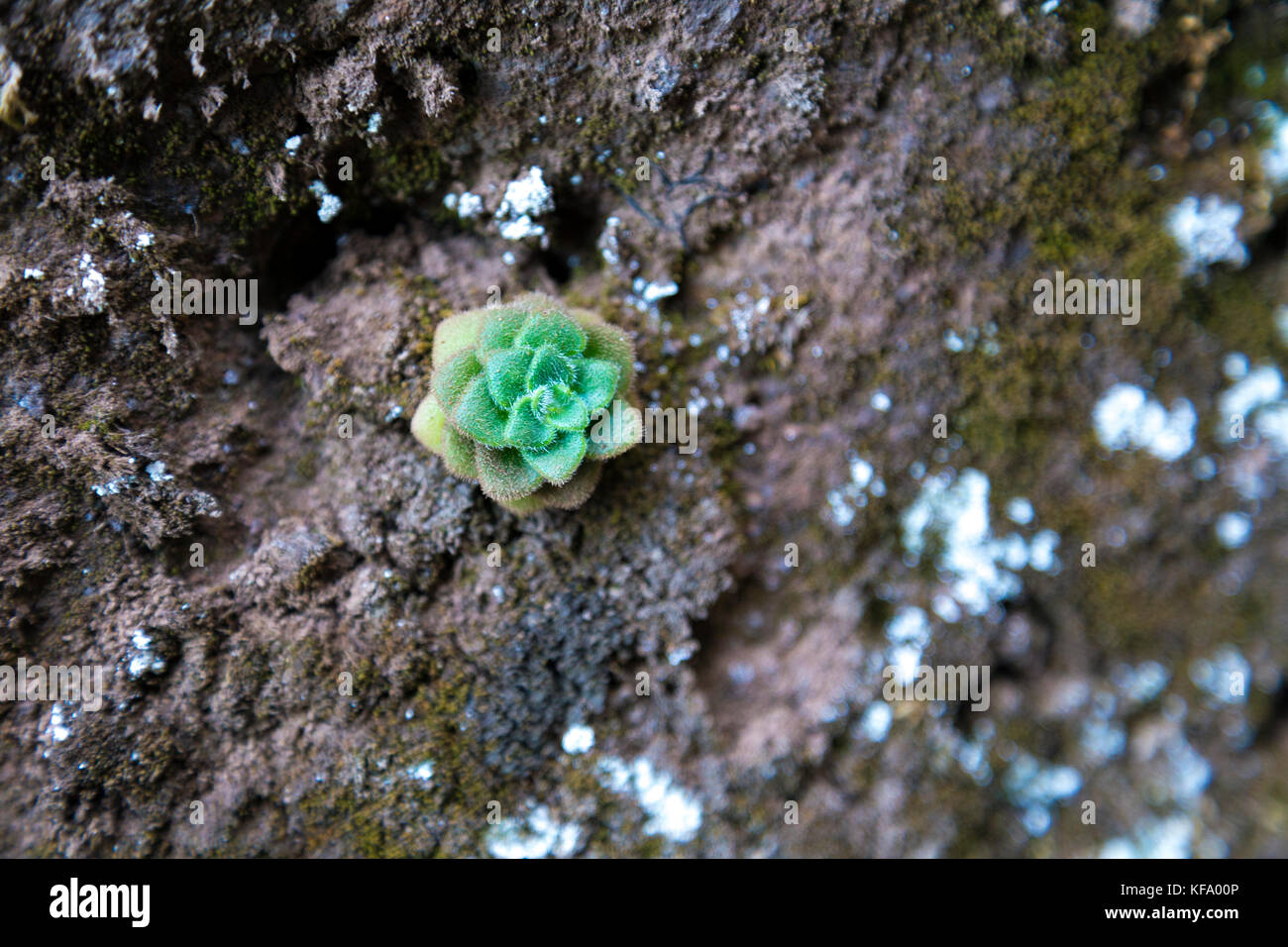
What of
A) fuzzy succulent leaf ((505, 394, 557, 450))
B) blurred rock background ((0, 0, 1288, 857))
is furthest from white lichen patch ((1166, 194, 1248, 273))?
fuzzy succulent leaf ((505, 394, 557, 450))

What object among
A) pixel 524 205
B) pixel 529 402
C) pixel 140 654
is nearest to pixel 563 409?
pixel 529 402

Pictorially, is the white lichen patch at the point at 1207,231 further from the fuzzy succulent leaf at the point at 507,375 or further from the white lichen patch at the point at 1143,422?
the fuzzy succulent leaf at the point at 507,375

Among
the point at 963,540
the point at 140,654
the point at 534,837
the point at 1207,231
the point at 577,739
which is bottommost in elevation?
the point at 534,837

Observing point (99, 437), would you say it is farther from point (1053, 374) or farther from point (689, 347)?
point (1053, 374)

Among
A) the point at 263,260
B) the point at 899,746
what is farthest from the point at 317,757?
the point at 899,746

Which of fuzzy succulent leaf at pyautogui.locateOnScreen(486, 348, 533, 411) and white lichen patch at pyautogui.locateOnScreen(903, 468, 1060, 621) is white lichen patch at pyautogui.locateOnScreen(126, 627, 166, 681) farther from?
white lichen patch at pyautogui.locateOnScreen(903, 468, 1060, 621)

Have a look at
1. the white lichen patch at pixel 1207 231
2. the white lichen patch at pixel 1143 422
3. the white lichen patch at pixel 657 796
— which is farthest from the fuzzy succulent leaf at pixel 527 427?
the white lichen patch at pixel 1207 231

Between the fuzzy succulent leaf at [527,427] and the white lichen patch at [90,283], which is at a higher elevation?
the white lichen patch at [90,283]

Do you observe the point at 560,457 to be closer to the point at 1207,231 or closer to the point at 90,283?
the point at 90,283
